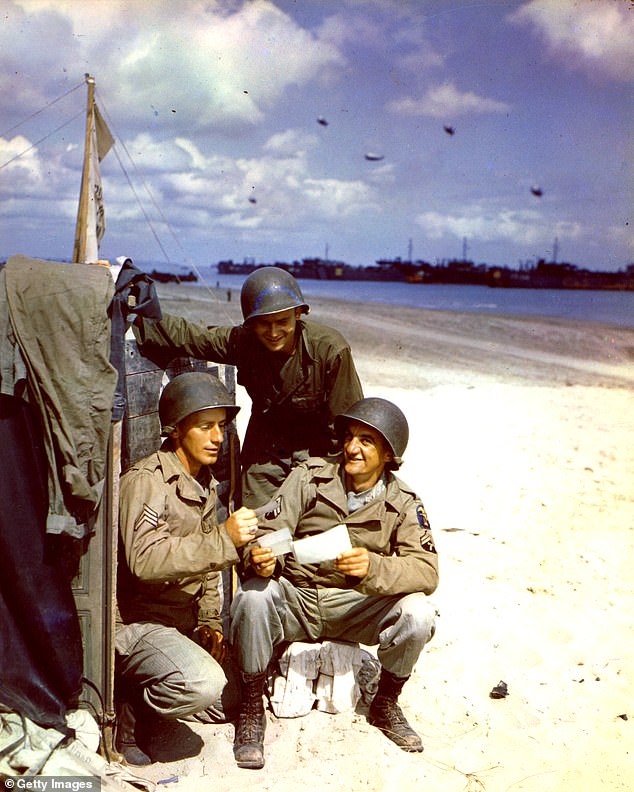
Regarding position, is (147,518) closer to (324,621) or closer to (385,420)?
(324,621)

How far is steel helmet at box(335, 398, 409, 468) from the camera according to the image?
13.5 feet

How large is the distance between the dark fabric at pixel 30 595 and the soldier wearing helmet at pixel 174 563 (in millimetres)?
372

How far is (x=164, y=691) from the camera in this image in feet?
11.6

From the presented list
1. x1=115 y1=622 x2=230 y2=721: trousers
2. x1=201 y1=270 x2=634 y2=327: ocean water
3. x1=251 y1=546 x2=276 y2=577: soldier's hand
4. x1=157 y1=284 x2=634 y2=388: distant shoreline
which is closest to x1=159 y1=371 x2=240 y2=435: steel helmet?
Result: x1=251 y1=546 x2=276 y2=577: soldier's hand

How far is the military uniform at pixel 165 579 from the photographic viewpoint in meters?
3.48

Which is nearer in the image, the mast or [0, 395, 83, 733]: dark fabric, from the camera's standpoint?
[0, 395, 83, 733]: dark fabric

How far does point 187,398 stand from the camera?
3.91 metres

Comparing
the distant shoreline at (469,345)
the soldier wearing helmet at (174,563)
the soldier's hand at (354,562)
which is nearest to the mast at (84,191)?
the distant shoreline at (469,345)

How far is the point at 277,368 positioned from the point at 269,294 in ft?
1.60

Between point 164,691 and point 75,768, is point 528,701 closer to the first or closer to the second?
point 164,691

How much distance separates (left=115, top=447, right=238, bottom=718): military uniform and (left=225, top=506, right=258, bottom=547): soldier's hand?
0.04m

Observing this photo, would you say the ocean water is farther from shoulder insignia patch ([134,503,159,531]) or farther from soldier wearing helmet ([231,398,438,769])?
shoulder insignia patch ([134,503,159,531])

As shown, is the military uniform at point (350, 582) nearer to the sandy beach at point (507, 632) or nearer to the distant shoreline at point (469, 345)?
the sandy beach at point (507, 632)

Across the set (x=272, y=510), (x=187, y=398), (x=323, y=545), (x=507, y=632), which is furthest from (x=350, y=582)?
(x=507, y=632)
